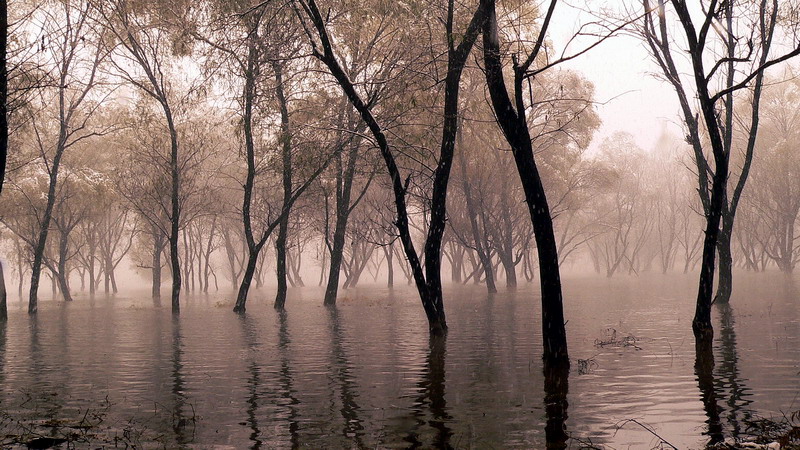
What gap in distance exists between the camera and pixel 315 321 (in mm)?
30969

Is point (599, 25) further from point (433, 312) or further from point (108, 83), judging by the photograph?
point (108, 83)

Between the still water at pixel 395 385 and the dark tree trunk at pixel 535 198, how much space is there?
2.96 feet

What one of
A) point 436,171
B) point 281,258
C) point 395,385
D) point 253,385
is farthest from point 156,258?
point 395,385

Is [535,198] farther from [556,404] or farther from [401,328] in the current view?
[401,328]

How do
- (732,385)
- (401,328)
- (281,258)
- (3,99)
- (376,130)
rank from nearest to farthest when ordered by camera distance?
1. (732,385)
2. (3,99)
3. (376,130)
4. (401,328)
5. (281,258)

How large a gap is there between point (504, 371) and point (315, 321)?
53.7 feet

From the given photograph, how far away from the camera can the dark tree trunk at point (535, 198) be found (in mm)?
14570

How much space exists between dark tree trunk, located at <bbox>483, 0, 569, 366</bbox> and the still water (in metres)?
0.90

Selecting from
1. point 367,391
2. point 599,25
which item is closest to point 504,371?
point 367,391

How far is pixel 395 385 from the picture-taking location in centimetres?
1402

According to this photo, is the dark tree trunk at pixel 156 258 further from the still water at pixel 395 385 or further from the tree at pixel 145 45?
the still water at pixel 395 385

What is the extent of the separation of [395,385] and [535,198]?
4255 millimetres

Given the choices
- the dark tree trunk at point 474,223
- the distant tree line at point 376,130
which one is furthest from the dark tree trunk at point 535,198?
the dark tree trunk at point 474,223

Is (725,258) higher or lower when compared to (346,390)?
higher
